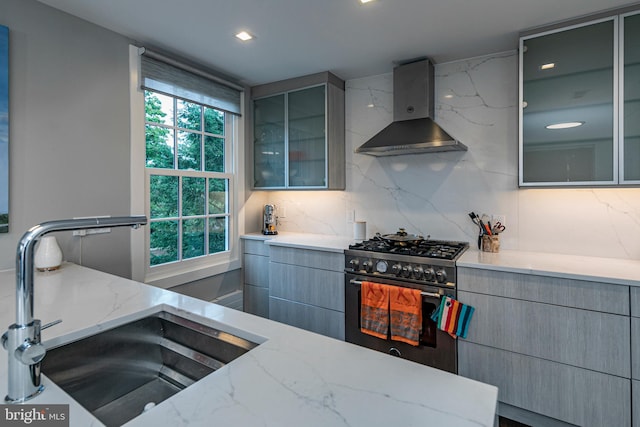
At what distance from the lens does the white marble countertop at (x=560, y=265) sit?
168cm

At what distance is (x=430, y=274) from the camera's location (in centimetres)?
212

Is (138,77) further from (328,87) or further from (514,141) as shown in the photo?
(514,141)

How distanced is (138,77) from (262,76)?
111 cm

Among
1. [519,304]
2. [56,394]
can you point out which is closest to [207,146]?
[56,394]

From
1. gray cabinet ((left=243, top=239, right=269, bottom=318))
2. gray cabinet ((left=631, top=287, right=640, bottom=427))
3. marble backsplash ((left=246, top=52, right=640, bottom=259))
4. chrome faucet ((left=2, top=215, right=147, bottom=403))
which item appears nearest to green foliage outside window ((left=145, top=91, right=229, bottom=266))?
gray cabinet ((left=243, top=239, right=269, bottom=318))

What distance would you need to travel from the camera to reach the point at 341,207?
10.7 feet

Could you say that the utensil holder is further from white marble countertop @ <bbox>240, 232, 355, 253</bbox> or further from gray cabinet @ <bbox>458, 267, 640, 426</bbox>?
white marble countertop @ <bbox>240, 232, 355, 253</bbox>

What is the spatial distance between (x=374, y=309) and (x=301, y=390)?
1.64 m

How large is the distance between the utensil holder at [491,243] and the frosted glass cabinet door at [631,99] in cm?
81

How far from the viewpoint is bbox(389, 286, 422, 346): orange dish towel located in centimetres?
212

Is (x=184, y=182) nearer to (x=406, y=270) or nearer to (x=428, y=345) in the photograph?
(x=406, y=270)

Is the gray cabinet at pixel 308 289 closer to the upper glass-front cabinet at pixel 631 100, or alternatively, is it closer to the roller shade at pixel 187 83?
the roller shade at pixel 187 83

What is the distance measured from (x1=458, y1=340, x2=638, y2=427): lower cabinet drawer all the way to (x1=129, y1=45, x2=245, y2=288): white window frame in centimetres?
220

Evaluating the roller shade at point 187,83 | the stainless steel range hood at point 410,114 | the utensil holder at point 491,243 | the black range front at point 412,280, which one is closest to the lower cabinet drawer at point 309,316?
the black range front at point 412,280
